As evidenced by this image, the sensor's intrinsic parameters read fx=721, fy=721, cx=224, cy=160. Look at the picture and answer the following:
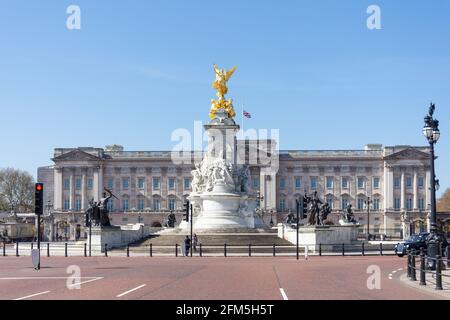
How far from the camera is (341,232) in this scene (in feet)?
221

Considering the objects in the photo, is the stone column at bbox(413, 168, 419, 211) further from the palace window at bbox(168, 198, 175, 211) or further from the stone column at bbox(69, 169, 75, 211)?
the stone column at bbox(69, 169, 75, 211)

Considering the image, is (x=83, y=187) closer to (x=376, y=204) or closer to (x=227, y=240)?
(x=376, y=204)

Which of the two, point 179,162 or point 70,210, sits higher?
point 179,162

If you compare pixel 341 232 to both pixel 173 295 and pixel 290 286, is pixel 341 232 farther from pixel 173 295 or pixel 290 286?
pixel 173 295

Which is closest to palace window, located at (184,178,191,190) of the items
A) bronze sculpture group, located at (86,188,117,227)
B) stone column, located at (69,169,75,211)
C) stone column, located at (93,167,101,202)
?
stone column, located at (93,167,101,202)

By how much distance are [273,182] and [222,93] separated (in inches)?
2867

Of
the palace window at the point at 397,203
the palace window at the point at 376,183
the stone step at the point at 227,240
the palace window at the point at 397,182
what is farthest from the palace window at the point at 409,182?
the stone step at the point at 227,240

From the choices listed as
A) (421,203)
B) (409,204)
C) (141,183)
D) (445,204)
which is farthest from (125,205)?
(445,204)

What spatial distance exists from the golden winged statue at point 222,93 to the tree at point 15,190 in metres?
83.1

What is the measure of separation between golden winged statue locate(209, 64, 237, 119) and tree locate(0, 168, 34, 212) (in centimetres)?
8311

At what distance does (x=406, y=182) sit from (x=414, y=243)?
103m

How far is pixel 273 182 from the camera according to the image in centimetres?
15288

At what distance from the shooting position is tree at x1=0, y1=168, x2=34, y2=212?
152000mm
